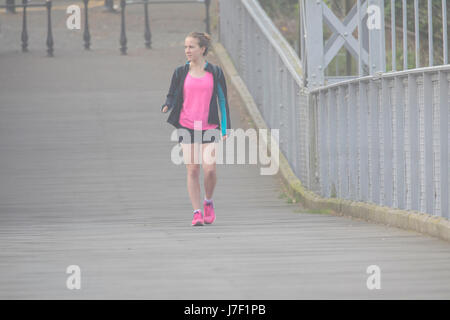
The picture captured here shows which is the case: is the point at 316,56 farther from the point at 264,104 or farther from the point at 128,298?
the point at 128,298

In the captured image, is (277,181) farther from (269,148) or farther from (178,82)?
(178,82)

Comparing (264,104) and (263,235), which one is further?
(264,104)

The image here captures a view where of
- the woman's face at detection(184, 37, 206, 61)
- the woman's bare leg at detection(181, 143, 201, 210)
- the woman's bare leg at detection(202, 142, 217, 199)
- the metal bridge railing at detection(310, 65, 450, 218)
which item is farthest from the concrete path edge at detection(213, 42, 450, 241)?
the woman's face at detection(184, 37, 206, 61)

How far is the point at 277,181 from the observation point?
14445mm

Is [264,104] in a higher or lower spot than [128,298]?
higher

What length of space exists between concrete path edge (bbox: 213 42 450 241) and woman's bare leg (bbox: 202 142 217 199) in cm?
130

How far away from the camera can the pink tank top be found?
9.37m

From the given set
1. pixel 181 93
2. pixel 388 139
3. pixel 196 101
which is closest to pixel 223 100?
pixel 196 101

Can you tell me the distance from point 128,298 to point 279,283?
0.78 metres

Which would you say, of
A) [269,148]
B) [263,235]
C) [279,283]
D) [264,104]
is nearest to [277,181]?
[269,148]

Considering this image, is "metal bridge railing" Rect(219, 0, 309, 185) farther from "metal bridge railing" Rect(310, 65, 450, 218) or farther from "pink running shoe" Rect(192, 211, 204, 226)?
"pink running shoe" Rect(192, 211, 204, 226)

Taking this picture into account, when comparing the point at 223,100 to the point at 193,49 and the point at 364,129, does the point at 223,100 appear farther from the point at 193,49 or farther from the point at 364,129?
the point at 364,129
